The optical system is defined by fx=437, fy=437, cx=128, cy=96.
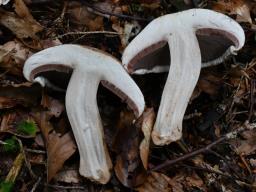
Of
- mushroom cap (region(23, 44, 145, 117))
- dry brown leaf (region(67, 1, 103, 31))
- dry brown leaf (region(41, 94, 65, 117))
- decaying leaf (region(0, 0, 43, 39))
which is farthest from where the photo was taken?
dry brown leaf (region(67, 1, 103, 31))

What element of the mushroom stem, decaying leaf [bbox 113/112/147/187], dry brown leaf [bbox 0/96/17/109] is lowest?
decaying leaf [bbox 113/112/147/187]

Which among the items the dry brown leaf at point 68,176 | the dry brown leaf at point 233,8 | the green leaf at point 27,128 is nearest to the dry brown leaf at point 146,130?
the dry brown leaf at point 68,176

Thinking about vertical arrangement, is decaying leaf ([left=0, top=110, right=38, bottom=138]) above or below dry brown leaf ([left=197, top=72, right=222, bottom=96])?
below

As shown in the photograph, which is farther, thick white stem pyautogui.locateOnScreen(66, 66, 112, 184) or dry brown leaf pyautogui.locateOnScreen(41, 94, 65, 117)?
dry brown leaf pyautogui.locateOnScreen(41, 94, 65, 117)

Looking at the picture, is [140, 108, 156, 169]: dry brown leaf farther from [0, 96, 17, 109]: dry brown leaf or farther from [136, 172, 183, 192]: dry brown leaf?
[0, 96, 17, 109]: dry brown leaf

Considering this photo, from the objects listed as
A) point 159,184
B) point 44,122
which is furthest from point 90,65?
point 159,184

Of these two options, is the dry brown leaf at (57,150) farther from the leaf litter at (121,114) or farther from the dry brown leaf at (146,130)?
the dry brown leaf at (146,130)

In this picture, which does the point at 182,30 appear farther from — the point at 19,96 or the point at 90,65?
the point at 19,96

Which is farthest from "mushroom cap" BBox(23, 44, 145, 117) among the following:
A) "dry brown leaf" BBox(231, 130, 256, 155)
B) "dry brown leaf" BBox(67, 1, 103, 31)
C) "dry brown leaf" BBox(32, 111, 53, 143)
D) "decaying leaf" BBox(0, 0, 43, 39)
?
"dry brown leaf" BBox(231, 130, 256, 155)
